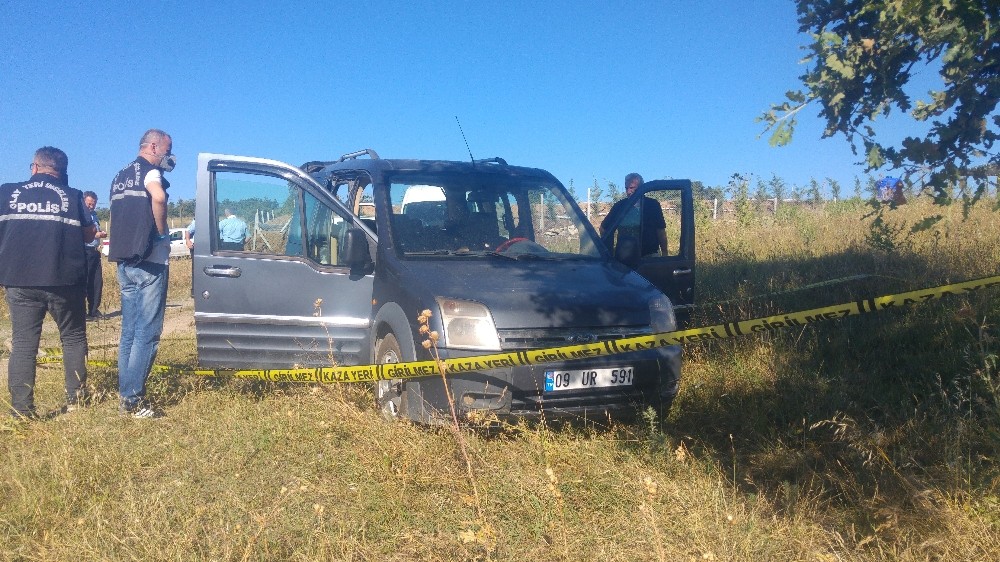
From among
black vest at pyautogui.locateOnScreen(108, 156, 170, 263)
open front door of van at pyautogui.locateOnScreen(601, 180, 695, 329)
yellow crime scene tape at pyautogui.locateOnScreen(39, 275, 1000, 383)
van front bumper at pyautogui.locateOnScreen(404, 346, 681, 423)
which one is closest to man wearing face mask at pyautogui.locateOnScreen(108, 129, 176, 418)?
black vest at pyautogui.locateOnScreen(108, 156, 170, 263)

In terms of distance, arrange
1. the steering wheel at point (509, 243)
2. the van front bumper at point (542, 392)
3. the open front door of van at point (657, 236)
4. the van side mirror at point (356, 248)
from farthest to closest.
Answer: the open front door of van at point (657, 236), the steering wheel at point (509, 243), the van side mirror at point (356, 248), the van front bumper at point (542, 392)

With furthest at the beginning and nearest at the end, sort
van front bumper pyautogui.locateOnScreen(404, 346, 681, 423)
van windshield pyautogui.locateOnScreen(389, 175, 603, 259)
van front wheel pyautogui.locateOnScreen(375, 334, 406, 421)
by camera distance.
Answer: van windshield pyautogui.locateOnScreen(389, 175, 603, 259), van front wheel pyautogui.locateOnScreen(375, 334, 406, 421), van front bumper pyautogui.locateOnScreen(404, 346, 681, 423)

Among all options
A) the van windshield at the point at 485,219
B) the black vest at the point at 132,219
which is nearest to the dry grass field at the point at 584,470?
the black vest at the point at 132,219

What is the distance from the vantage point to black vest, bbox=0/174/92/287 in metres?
4.97

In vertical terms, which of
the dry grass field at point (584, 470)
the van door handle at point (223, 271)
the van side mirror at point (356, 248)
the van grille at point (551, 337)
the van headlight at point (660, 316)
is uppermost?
the van side mirror at point (356, 248)

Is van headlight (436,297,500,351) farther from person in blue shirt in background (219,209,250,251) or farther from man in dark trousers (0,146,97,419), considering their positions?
man in dark trousers (0,146,97,419)

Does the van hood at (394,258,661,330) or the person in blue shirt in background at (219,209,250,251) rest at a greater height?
the person in blue shirt in background at (219,209,250,251)

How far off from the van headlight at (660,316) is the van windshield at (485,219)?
88cm

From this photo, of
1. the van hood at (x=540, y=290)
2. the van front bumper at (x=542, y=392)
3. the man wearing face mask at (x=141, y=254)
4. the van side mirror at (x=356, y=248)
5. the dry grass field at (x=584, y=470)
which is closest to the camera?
the dry grass field at (x=584, y=470)

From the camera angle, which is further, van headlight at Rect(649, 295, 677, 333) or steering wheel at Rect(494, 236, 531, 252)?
steering wheel at Rect(494, 236, 531, 252)

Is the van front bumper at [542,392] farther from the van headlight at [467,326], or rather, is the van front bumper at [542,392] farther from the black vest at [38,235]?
the black vest at [38,235]

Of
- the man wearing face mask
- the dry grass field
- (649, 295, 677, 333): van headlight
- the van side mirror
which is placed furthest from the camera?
the man wearing face mask

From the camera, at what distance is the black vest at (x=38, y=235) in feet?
16.3

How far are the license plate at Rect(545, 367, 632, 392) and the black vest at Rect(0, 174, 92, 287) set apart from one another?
363 cm
